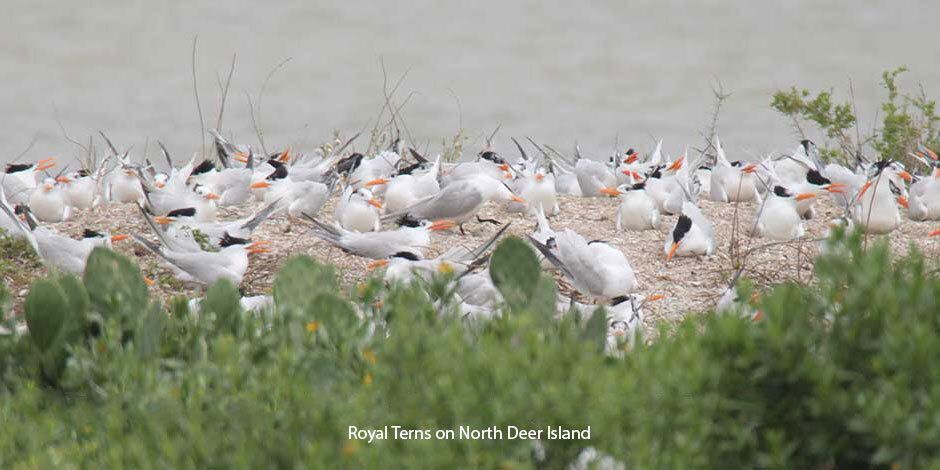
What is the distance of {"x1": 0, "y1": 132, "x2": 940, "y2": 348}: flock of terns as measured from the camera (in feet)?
17.2

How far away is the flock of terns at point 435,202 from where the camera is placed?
5.23m

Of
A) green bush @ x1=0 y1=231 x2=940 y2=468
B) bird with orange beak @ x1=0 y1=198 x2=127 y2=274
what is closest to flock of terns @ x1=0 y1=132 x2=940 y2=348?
bird with orange beak @ x1=0 y1=198 x2=127 y2=274

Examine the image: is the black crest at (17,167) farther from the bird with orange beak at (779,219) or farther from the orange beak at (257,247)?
the bird with orange beak at (779,219)

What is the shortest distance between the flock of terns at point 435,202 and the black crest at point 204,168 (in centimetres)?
2

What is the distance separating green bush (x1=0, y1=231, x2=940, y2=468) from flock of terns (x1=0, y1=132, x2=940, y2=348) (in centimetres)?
100

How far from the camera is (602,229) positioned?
22.3ft

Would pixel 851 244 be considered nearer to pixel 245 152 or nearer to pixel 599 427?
pixel 599 427

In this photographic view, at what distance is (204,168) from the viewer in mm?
8000

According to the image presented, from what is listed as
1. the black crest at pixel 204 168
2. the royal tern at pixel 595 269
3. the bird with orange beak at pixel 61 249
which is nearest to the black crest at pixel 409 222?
the royal tern at pixel 595 269

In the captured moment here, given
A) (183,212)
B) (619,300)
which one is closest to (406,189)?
(183,212)

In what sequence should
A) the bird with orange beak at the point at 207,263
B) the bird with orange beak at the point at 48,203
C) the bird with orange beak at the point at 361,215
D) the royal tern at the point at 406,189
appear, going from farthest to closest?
the royal tern at the point at 406,189
the bird with orange beak at the point at 48,203
the bird with orange beak at the point at 361,215
the bird with orange beak at the point at 207,263

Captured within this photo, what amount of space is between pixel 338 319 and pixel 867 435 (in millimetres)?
1469

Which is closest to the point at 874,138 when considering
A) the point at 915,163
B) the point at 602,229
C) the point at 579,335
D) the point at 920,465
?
the point at 915,163

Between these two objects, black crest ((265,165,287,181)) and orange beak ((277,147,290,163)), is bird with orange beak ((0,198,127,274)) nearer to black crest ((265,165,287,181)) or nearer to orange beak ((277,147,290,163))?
black crest ((265,165,287,181))
